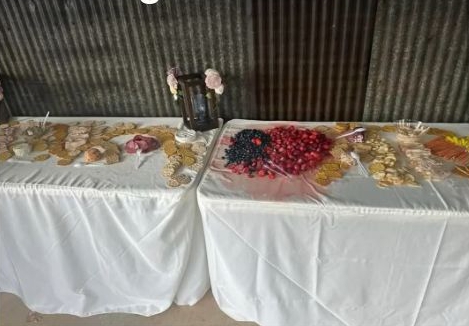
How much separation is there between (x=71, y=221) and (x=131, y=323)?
1.57 feet

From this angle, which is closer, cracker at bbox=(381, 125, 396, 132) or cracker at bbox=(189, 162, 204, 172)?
cracker at bbox=(189, 162, 204, 172)

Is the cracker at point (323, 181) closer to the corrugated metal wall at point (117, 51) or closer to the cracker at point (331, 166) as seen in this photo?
the cracker at point (331, 166)

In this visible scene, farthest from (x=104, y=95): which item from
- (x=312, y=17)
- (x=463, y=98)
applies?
(x=463, y=98)

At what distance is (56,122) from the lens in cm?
161

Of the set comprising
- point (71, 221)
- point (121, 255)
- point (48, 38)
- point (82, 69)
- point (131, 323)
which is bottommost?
point (131, 323)

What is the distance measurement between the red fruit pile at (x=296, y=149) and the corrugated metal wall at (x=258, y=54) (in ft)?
0.67

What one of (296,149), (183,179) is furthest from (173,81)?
(296,149)

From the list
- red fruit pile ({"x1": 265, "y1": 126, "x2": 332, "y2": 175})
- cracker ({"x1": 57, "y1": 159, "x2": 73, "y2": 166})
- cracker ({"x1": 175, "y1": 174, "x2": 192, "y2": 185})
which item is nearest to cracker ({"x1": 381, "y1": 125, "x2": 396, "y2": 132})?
red fruit pile ({"x1": 265, "y1": 126, "x2": 332, "y2": 175})

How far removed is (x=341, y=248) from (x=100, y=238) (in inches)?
32.0

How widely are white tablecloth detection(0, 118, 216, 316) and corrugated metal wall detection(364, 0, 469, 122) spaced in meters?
0.71

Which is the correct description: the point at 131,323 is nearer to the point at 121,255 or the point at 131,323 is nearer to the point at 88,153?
the point at 121,255

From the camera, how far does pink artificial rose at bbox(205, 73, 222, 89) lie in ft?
4.30

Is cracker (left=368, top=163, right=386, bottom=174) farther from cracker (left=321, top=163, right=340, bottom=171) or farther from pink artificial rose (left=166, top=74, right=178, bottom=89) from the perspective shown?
pink artificial rose (left=166, top=74, right=178, bottom=89)

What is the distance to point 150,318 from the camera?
138 centimetres
